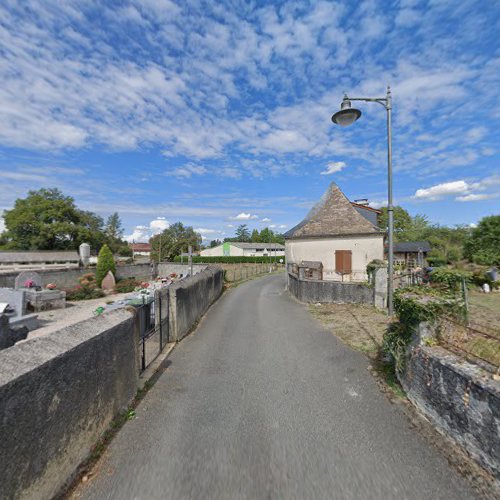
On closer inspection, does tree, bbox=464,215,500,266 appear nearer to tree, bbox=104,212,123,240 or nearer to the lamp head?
the lamp head

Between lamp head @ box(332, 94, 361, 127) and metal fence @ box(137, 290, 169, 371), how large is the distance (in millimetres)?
6808

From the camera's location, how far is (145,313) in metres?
6.68

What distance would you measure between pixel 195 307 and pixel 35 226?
164 ft

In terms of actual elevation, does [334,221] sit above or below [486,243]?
above

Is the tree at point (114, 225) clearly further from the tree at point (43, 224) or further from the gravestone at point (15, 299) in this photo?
the gravestone at point (15, 299)

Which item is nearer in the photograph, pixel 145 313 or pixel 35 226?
pixel 145 313

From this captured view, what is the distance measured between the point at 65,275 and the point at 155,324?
19.7 meters

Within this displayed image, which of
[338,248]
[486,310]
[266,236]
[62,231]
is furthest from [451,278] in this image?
[266,236]

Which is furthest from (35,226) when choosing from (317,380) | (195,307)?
(317,380)

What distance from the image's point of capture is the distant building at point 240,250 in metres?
77.2

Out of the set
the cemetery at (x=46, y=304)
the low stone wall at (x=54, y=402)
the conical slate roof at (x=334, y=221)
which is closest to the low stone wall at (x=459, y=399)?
the low stone wall at (x=54, y=402)

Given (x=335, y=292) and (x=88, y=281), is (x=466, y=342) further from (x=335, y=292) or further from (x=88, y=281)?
(x=88, y=281)

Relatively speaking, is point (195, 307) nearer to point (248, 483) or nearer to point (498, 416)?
point (248, 483)

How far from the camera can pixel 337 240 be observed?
19750mm
